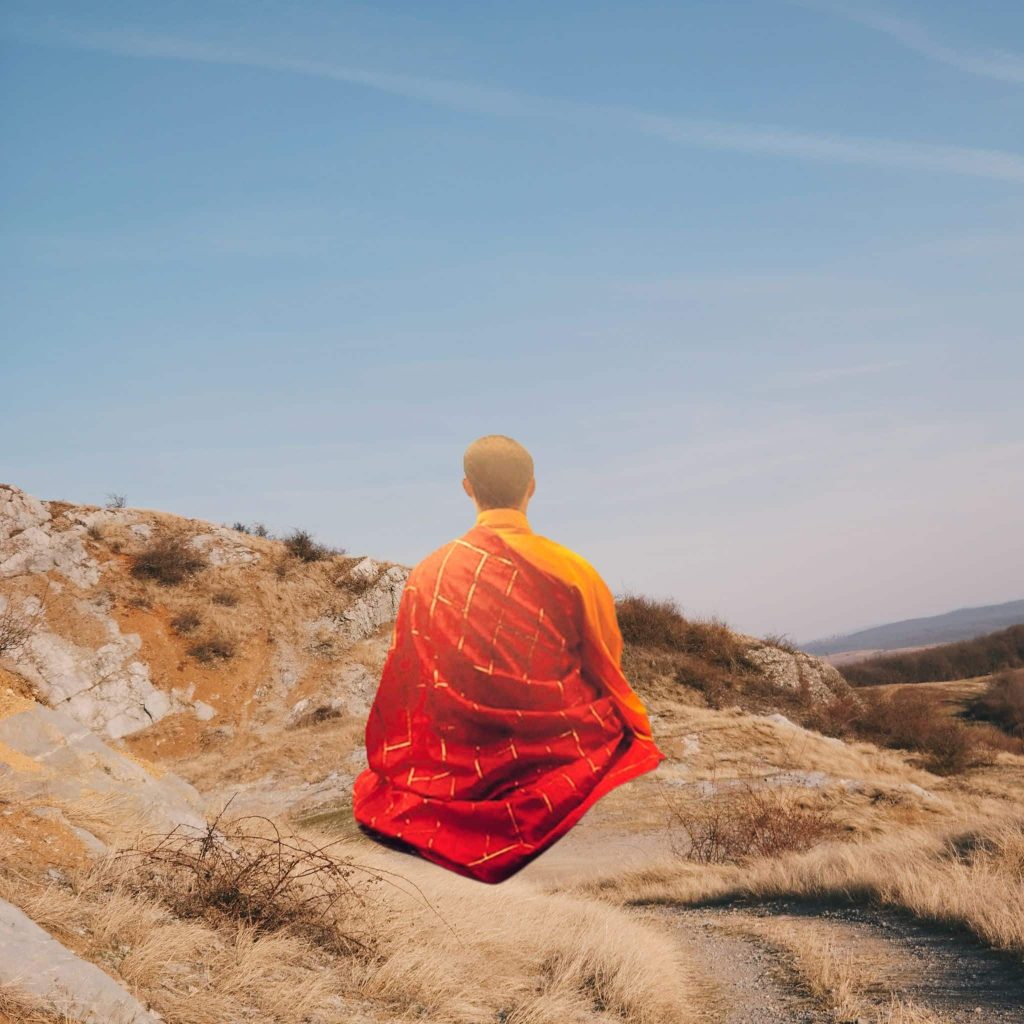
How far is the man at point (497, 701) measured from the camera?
488cm

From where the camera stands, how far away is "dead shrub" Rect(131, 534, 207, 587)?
19484mm

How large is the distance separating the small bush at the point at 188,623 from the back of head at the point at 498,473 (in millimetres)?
11423

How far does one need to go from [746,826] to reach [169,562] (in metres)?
14.9

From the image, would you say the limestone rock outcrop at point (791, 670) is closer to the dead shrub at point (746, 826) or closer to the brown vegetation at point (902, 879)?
the dead shrub at point (746, 826)

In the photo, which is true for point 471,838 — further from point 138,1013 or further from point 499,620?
point 138,1013

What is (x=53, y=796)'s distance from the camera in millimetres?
6918

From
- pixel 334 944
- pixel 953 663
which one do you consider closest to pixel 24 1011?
pixel 334 944

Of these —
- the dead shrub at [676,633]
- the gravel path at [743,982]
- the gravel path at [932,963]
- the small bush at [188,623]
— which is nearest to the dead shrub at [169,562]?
the small bush at [188,623]

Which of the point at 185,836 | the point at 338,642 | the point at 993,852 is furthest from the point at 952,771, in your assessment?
the point at 185,836

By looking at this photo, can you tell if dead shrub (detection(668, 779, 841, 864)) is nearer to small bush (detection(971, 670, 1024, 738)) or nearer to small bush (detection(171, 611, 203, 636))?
small bush (detection(171, 611, 203, 636))

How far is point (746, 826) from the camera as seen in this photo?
13.0 metres

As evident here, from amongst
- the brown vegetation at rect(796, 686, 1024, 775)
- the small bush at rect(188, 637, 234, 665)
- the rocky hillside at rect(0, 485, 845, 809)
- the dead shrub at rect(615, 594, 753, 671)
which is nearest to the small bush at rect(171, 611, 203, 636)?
the rocky hillside at rect(0, 485, 845, 809)

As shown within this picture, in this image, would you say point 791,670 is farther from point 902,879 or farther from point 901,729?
point 902,879

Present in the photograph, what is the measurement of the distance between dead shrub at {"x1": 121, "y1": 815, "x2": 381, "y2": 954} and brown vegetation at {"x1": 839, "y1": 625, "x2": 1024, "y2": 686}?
54.9 metres
